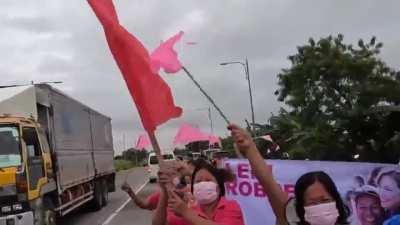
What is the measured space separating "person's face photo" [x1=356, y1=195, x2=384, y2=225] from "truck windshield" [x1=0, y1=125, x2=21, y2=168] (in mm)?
7880

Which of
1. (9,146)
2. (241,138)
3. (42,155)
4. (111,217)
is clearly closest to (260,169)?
(241,138)

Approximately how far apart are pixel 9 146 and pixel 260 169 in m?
9.37

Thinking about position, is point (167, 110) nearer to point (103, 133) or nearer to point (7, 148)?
point (7, 148)

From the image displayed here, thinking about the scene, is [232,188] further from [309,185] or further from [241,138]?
[309,185]

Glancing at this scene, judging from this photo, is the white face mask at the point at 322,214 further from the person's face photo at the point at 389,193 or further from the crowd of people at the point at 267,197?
the person's face photo at the point at 389,193

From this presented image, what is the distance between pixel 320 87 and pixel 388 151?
17076 mm

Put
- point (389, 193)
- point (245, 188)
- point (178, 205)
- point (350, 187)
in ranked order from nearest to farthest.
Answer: point (178, 205) → point (389, 193) → point (350, 187) → point (245, 188)

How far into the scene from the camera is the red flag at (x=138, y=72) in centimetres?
325

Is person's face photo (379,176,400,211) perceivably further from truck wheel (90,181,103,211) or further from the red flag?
truck wheel (90,181,103,211)

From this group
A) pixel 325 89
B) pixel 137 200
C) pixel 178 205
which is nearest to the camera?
pixel 178 205

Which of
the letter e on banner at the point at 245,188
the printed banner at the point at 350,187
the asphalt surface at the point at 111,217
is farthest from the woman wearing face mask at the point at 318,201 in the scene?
the asphalt surface at the point at 111,217

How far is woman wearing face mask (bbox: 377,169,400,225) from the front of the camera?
501cm

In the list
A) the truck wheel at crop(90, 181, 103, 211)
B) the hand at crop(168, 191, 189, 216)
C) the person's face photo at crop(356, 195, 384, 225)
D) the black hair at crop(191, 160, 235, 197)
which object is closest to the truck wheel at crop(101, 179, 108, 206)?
the truck wheel at crop(90, 181, 103, 211)

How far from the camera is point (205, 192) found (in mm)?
4004
